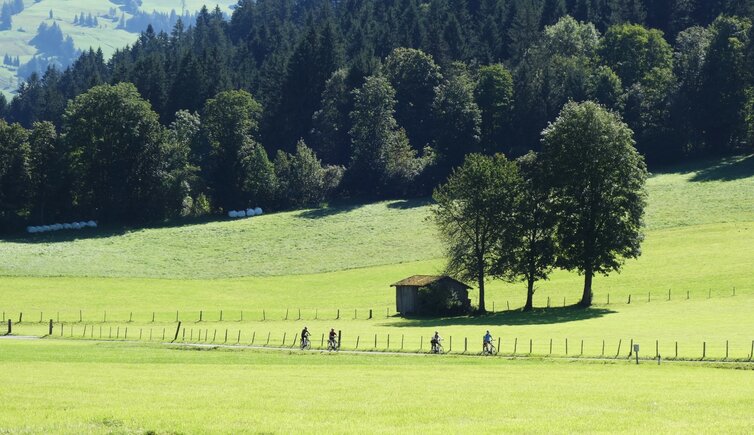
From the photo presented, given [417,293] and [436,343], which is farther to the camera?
[417,293]

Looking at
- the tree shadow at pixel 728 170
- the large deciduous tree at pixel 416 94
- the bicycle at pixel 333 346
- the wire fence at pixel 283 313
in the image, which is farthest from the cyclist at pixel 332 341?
the large deciduous tree at pixel 416 94

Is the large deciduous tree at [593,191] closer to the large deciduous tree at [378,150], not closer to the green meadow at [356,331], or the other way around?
the green meadow at [356,331]

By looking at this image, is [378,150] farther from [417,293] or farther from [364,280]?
[417,293]

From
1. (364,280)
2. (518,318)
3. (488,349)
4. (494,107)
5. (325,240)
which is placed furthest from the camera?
(494,107)

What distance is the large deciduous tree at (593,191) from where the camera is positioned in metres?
94.3

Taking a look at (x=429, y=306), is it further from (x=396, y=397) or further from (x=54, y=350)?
(x=396, y=397)

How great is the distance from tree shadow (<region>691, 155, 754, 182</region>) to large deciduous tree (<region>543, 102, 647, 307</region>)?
47.4 metres

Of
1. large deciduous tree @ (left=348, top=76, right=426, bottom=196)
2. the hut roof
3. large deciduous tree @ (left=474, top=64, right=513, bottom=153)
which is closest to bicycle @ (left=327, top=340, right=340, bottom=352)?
the hut roof

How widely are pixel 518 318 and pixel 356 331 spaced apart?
15.6 metres

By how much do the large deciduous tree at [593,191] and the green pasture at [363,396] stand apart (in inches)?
1424

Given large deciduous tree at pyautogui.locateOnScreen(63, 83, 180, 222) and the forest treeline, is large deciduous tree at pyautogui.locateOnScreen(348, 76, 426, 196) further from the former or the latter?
large deciduous tree at pyautogui.locateOnScreen(63, 83, 180, 222)

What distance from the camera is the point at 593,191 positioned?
9625 cm

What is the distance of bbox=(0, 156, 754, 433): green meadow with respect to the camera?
3756 cm

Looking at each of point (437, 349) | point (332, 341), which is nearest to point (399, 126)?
point (332, 341)
